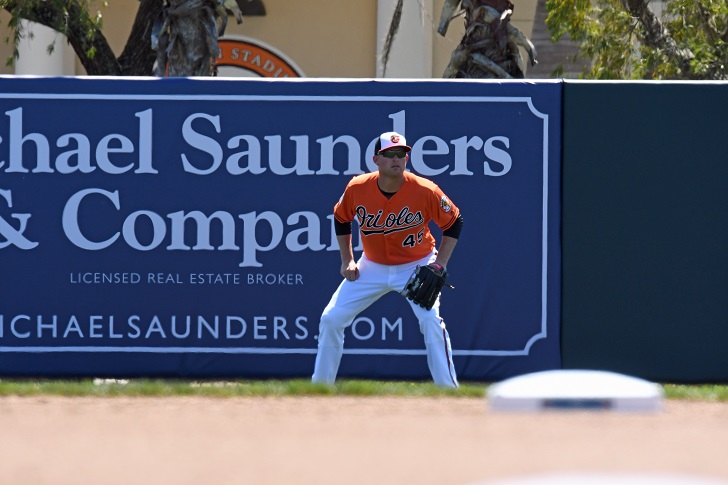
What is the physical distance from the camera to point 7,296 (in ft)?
29.4

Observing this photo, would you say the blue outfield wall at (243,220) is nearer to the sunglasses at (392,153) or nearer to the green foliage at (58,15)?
the sunglasses at (392,153)

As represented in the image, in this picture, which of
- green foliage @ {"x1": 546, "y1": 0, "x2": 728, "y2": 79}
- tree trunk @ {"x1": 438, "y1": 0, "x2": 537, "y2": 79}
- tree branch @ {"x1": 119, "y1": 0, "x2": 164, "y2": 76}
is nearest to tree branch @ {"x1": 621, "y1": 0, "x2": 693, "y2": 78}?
green foliage @ {"x1": 546, "y1": 0, "x2": 728, "y2": 79}

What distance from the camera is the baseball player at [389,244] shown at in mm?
7770

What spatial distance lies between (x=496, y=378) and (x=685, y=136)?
2175 millimetres

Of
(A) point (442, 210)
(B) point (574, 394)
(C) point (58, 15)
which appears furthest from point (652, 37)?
(B) point (574, 394)

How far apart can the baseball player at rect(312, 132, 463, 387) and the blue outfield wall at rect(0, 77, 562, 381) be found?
987 mm

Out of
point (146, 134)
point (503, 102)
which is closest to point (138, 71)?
point (146, 134)

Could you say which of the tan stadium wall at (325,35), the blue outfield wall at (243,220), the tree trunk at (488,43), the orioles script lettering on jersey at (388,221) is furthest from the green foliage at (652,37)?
the orioles script lettering on jersey at (388,221)

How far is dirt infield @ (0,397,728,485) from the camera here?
4383mm

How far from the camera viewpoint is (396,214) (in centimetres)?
789

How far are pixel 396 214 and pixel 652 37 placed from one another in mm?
6469

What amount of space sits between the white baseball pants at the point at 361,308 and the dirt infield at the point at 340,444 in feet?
5.47

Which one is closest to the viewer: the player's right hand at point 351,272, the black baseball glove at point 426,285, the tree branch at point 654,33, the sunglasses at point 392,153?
the black baseball glove at point 426,285

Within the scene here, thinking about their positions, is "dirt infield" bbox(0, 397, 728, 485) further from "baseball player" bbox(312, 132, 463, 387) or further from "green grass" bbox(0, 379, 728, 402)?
"baseball player" bbox(312, 132, 463, 387)
